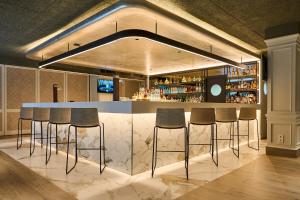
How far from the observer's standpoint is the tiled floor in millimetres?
2418

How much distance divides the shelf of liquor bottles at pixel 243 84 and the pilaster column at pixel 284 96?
2.04m

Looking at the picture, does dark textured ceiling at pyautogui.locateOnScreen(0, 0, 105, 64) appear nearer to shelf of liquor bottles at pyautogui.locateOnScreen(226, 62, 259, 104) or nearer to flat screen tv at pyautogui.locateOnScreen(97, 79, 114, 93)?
flat screen tv at pyautogui.locateOnScreen(97, 79, 114, 93)

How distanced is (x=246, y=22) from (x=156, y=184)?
11.2 feet

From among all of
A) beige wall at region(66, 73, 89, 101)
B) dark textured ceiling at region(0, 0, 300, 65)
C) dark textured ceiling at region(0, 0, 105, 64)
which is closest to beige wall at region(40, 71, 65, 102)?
beige wall at region(66, 73, 89, 101)

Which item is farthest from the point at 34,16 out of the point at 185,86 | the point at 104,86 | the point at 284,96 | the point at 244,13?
the point at 185,86

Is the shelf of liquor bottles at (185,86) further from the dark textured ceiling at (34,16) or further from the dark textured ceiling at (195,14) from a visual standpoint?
the dark textured ceiling at (34,16)

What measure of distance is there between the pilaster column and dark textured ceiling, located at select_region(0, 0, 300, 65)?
493 millimetres

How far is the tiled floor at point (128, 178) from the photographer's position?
2418 millimetres

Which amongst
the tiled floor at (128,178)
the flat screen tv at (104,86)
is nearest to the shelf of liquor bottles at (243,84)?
the tiled floor at (128,178)

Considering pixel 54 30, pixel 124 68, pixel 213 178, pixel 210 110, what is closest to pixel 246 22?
pixel 210 110

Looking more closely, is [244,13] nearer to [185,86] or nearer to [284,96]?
[284,96]

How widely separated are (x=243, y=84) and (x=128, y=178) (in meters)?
5.15

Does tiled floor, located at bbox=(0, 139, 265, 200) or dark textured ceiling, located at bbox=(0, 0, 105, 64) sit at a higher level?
dark textured ceiling, located at bbox=(0, 0, 105, 64)

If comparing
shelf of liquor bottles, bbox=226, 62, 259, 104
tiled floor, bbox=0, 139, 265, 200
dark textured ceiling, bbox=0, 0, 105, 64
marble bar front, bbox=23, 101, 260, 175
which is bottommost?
tiled floor, bbox=0, 139, 265, 200
